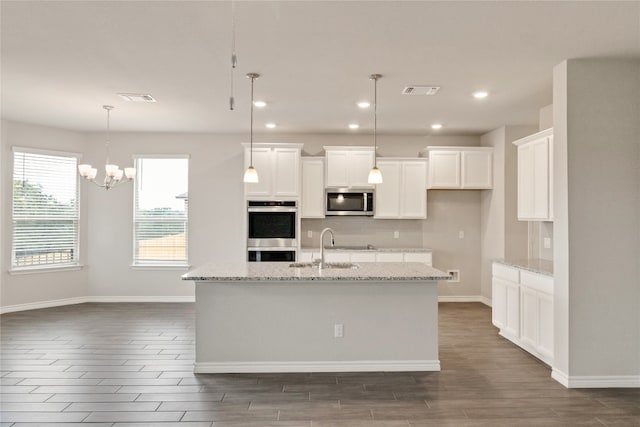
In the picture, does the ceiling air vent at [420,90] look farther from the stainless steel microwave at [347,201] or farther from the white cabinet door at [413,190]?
the stainless steel microwave at [347,201]

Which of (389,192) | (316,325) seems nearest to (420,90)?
(389,192)

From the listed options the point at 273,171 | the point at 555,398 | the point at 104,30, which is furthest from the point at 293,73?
the point at 555,398

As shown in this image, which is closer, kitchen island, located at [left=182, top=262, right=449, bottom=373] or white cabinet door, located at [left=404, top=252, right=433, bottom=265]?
kitchen island, located at [left=182, top=262, right=449, bottom=373]

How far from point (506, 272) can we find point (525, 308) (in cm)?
55

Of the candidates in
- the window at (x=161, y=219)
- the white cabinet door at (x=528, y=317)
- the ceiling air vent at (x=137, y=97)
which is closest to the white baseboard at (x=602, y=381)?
the white cabinet door at (x=528, y=317)

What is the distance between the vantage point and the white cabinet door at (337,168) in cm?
679

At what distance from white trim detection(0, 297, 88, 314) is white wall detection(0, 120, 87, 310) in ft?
0.04

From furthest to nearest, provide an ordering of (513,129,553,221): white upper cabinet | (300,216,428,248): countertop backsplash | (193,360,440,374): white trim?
(300,216,428,248): countertop backsplash → (513,129,553,221): white upper cabinet → (193,360,440,374): white trim

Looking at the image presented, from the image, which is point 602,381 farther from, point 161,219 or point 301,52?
point 161,219

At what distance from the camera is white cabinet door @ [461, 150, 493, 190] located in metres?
6.92

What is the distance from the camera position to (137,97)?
5059 millimetres

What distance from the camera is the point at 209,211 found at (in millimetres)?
7211

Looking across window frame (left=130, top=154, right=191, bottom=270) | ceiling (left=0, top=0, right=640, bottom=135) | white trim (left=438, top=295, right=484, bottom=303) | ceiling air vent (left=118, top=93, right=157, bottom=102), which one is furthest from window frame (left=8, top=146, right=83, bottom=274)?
white trim (left=438, top=295, right=484, bottom=303)

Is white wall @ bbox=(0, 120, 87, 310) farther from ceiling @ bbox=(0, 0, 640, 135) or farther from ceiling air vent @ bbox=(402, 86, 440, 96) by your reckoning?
ceiling air vent @ bbox=(402, 86, 440, 96)
